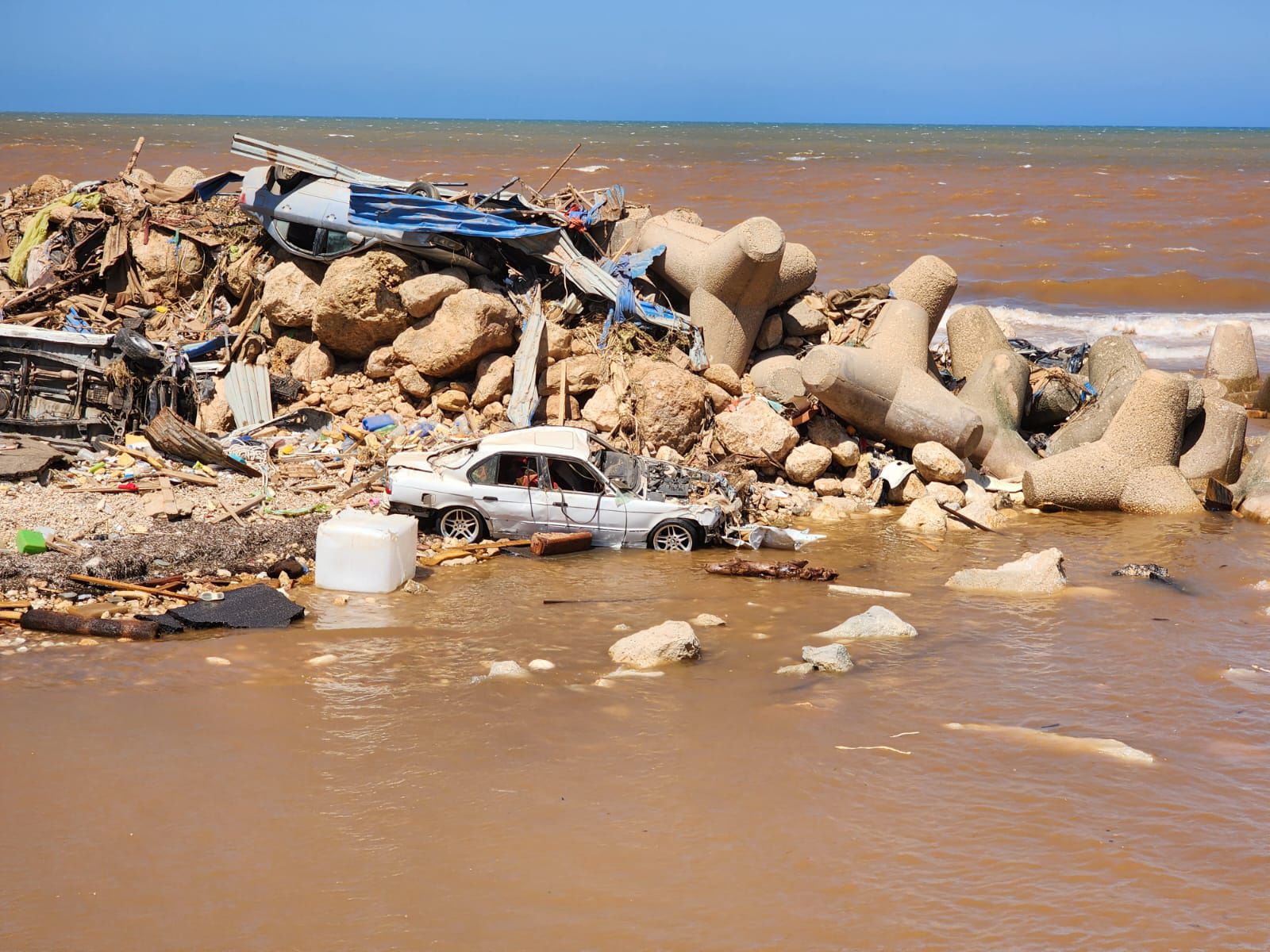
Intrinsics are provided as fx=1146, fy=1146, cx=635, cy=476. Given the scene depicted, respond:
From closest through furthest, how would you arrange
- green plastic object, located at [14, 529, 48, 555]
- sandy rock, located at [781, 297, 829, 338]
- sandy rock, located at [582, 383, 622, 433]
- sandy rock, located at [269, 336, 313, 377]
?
green plastic object, located at [14, 529, 48, 555]
sandy rock, located at [582, 383, 622, 433]
sandy rock, located at [269, 336, 313, 377]
sandy rock, located at [781, 297, 829, 338]

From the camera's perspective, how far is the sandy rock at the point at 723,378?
15.6 meters

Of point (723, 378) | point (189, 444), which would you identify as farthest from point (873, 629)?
point (189, 444)

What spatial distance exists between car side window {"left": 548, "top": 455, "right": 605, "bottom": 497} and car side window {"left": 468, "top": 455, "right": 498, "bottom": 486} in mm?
599

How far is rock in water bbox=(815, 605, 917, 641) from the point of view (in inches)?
404

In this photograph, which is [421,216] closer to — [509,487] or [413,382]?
[413,382]

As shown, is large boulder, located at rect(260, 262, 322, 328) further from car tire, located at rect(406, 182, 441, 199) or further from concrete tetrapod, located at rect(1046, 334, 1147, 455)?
concrete tetrapod, located at rect(1046, 334, 1147, 455)

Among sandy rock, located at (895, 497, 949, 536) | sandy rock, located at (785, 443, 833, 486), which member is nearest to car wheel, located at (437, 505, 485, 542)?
sandy rock, located at (785, 443, 833, 486)

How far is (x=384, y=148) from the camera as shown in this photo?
81.2 metres

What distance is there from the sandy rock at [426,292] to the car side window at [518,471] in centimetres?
370

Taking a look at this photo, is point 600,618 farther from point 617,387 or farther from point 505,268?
point 505,268

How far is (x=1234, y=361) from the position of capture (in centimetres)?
2150

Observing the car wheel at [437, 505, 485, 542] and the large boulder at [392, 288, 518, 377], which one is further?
the large boulder at [392, 288, 518, 377]

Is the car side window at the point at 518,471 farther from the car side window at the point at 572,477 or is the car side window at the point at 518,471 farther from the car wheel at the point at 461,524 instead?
the car wheel at the point at 461,524

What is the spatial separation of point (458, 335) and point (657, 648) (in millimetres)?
6812
